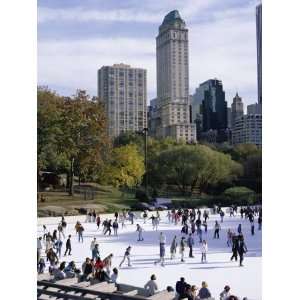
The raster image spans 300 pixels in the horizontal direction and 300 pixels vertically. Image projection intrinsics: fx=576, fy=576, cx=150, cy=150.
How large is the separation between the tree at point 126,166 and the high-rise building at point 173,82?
52cm

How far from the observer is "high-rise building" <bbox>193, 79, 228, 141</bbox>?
26.9 feet

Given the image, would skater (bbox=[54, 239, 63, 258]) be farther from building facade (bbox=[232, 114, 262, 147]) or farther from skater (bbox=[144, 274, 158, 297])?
building facade (bbox=[232, 114, 262, 147])

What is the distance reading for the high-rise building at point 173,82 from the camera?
829 centimetres

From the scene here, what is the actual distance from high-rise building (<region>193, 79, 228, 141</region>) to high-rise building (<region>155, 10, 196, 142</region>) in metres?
0.22

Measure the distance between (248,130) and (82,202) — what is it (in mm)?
2931

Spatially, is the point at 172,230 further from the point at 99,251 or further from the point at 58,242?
the point at 58,242

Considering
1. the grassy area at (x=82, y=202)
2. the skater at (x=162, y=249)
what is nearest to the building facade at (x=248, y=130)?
the skater at (x=162, y=249)

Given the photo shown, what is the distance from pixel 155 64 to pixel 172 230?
97.4 inches

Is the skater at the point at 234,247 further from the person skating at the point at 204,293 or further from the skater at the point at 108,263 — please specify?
the skater at the point at 108,263

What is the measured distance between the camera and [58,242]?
9172 millimetres

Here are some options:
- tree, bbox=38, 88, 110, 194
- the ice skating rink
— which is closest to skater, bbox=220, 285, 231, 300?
the ice skating rink

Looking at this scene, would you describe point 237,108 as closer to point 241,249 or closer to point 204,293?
point 241,249

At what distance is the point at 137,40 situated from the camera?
335 inches

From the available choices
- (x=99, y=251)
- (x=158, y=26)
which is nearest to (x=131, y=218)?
(x=99, y=251)
